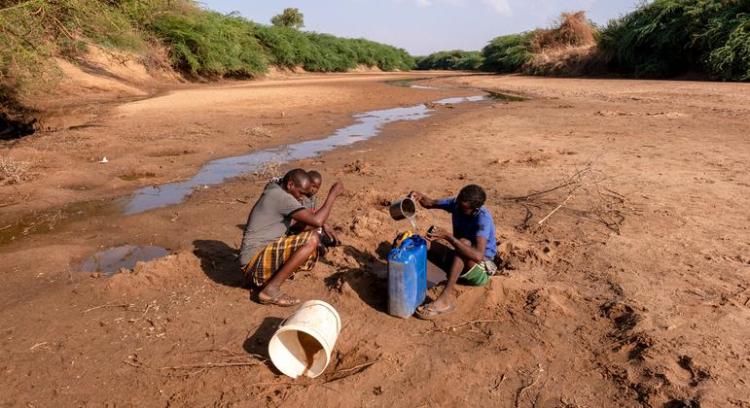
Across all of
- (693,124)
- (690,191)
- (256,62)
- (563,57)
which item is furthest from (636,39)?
(690,191)

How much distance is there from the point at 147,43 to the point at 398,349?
22.3 meters

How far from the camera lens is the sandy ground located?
2.66 m

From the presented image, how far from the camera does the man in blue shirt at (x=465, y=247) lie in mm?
3314

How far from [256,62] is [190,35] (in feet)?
17.0

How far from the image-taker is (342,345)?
3.05 meters

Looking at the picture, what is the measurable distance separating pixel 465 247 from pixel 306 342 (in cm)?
121

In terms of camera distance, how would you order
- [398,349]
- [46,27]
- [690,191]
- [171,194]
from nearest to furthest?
[398,349] → [690,191] → [171,194] → [46,27]

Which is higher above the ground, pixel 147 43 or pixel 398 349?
pixel 147 43

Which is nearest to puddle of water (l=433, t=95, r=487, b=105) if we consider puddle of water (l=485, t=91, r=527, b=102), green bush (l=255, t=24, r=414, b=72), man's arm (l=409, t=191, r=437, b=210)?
puddle of water (l=485, t=91, r=527, b=102)

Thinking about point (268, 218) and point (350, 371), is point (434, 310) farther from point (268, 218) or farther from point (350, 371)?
point (268, 218)

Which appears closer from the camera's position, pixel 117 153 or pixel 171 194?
pixel 171 194

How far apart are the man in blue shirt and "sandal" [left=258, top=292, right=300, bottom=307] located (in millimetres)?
897

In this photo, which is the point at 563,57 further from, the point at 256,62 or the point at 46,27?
the point at 46,27

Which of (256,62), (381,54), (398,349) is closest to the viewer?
(398,349)
